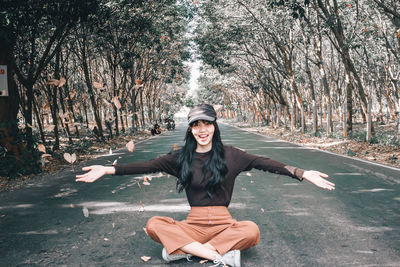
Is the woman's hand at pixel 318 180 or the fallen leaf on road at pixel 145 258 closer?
the woman's hand at pixel 318 180

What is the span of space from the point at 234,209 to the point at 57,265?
115 inches

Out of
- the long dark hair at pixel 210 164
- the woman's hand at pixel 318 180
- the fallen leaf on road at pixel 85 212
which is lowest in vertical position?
the fallen leaf on road at pixel 85 212

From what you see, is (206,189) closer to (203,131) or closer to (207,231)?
(207,231)

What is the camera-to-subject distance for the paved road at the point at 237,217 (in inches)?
168

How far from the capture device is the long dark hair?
4.09 metres

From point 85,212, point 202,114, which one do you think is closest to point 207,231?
point 202,114

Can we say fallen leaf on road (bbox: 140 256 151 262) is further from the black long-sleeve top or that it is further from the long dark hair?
the long dark hair

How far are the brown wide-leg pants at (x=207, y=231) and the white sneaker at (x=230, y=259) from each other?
7cm

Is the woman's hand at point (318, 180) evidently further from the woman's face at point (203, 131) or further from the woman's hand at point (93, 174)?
the woman's hand at point (93, 174)

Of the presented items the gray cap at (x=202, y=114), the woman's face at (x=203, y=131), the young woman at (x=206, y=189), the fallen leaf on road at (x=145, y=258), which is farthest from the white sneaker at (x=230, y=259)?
the gray cap at (x=202, y=114)

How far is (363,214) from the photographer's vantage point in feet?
19.2

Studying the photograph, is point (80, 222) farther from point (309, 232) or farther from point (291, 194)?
point (291, 194)

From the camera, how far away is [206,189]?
416 cm

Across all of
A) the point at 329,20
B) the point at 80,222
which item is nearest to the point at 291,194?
the point at 80,222
